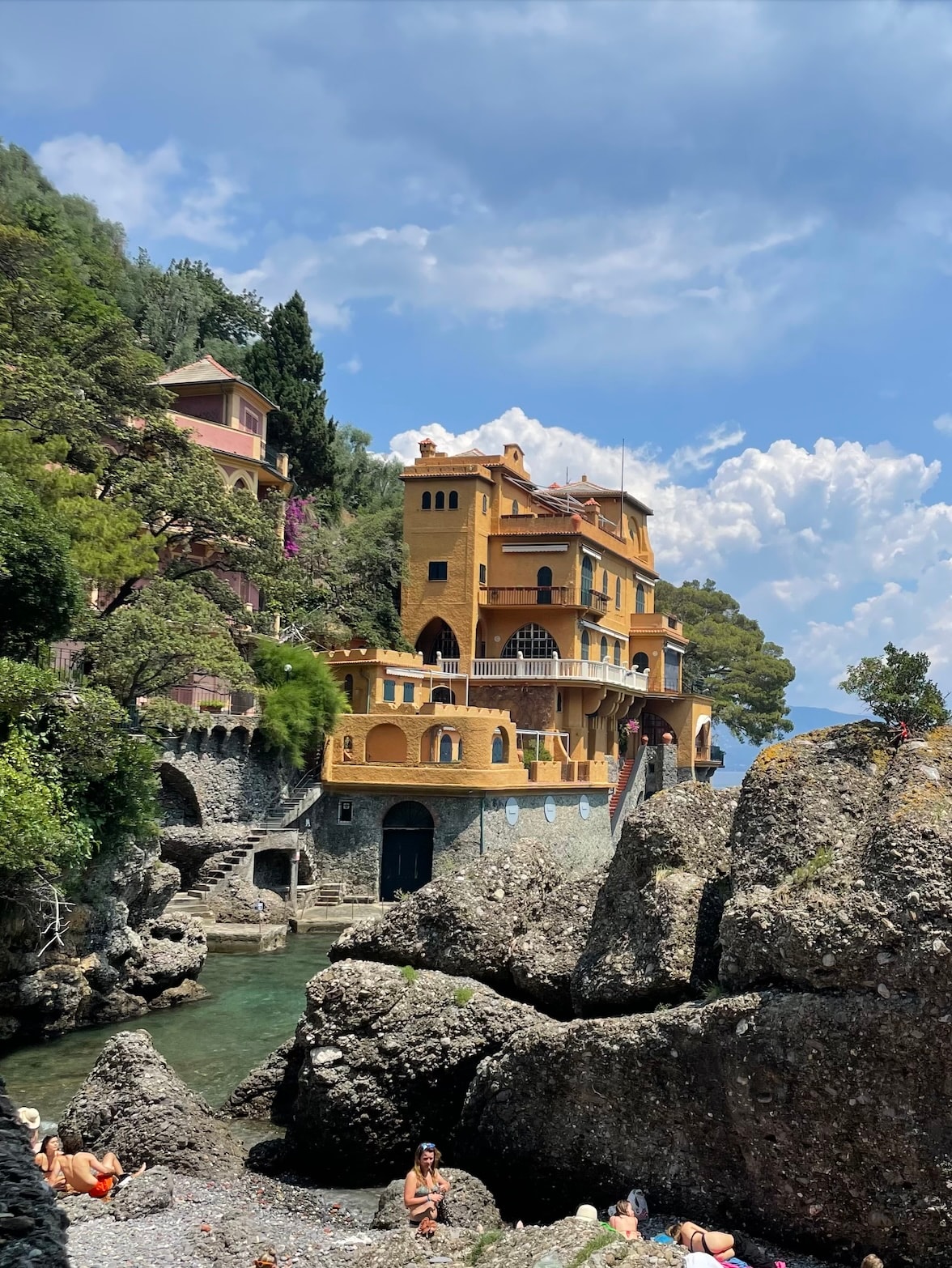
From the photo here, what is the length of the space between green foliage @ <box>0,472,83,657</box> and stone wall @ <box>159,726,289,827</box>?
10.2 m

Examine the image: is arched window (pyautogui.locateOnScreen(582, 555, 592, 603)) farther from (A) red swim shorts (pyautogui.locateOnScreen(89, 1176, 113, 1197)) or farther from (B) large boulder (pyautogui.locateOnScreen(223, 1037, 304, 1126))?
(A) red swim shorts (pyautogui.locateOnScreen(89, 1176, 113, 1197))

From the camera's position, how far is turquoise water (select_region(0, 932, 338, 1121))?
15.1 m

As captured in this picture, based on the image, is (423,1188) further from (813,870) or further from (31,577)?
(31,577)

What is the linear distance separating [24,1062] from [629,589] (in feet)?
131

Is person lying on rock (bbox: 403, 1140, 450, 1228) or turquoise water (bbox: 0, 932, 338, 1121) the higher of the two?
person lying on rock (bbox: 403, 1140, 450, 1228)

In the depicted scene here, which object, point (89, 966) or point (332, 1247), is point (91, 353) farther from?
point (332, 1247)

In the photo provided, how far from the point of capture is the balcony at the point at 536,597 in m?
43.8

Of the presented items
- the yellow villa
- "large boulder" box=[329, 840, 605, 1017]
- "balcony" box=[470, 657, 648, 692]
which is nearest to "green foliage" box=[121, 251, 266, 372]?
the yellow villa

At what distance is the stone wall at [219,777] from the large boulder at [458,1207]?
1979 centimetres

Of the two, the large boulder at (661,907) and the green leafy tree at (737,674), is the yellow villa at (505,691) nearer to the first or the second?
the green leafy tree at (737,674)

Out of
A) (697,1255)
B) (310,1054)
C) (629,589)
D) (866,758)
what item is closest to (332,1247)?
(310,1054)

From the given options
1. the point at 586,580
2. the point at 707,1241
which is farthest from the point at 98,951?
the point at 586,580

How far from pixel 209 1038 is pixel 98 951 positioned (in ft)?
9.27

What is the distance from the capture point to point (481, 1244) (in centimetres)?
894
